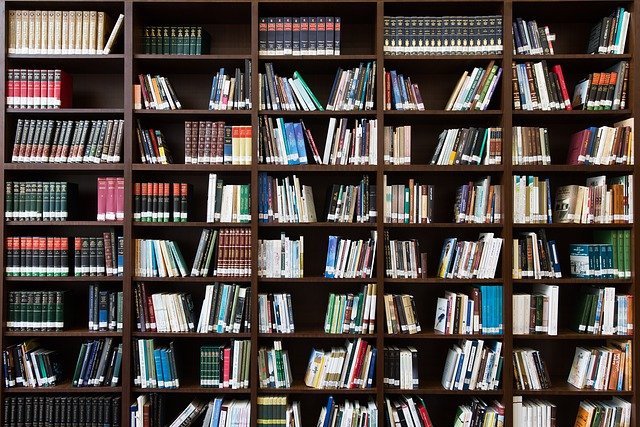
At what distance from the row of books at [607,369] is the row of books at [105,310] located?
2.65 meters

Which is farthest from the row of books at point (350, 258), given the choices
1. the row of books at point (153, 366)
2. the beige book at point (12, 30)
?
the beige book at point (12, 30)

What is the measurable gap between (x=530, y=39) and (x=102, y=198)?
8.55 feet

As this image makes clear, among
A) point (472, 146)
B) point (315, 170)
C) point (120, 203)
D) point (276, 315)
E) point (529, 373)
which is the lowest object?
point (529, 373)

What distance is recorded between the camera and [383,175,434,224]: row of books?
318 cm

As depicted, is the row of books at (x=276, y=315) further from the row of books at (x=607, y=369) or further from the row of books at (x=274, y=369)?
the row of books at (x=607, y=369)

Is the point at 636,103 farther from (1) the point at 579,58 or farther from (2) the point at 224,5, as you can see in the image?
(2) the point at 224,5

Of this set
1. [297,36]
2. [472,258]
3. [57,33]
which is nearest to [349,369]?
[472,258]

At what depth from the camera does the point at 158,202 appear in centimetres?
318

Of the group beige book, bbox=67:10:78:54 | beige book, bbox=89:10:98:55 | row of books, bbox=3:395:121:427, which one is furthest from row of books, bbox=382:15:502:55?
row of books, bbox=3:395:121:427

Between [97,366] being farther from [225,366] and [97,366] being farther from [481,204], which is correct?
[481,204]

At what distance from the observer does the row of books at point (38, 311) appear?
3168 millimetres

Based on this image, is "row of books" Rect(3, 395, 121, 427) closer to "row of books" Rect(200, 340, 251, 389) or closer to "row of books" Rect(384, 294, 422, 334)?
"row of books" Rect(200, 340, 251, 389)

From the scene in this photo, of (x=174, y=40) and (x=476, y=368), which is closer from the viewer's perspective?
(x=476, y=368)

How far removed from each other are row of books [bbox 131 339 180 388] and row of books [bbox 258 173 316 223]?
3.12 ft
